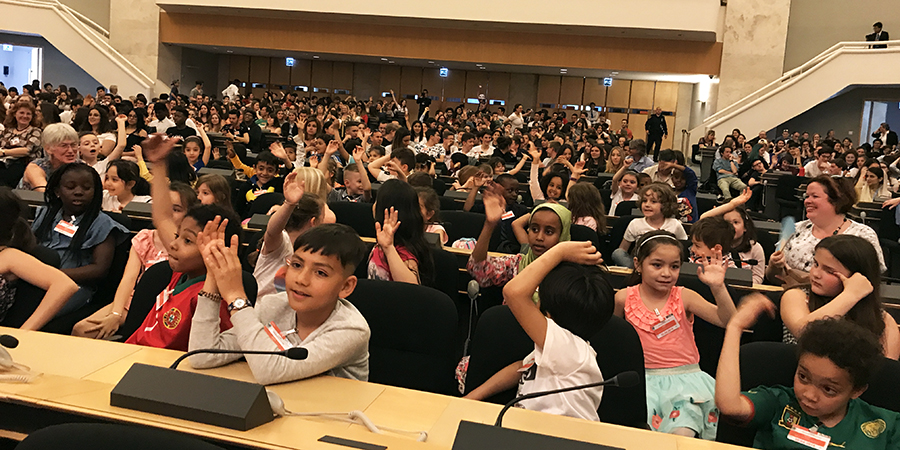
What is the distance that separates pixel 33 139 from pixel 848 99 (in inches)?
762

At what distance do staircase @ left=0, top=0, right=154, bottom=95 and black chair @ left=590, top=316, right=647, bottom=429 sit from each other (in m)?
19.9

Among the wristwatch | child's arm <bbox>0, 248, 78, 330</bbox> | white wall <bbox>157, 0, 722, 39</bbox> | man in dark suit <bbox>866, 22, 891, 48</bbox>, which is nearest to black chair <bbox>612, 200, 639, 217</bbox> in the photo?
child's arm <bbox>0, 248, 78, 330</bbox>

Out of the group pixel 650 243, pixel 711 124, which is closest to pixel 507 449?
pixel 650 243

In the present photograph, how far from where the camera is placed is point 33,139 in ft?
21.6

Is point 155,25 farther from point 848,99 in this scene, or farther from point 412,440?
point 412,440

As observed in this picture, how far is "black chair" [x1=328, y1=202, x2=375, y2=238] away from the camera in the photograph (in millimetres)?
5250

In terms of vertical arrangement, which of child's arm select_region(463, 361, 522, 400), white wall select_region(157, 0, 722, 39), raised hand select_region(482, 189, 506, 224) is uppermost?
white wall select_region(157, 0, 722, 39)

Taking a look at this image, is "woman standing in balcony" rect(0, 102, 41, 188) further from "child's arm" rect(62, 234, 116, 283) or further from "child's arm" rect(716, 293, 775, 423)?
"child's arm" rect(716, 293, 775, 423)

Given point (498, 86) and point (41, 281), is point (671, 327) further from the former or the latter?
point (498, 86)

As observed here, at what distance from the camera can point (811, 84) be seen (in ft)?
57.8

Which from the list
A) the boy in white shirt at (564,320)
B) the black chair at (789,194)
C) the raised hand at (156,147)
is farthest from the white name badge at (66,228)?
the black chair at (789,194)

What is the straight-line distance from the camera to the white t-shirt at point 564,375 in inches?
84.5

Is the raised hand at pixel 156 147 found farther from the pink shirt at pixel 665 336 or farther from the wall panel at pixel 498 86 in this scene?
the wall panel at pixel 498 86

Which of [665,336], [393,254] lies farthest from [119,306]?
[665,336]
